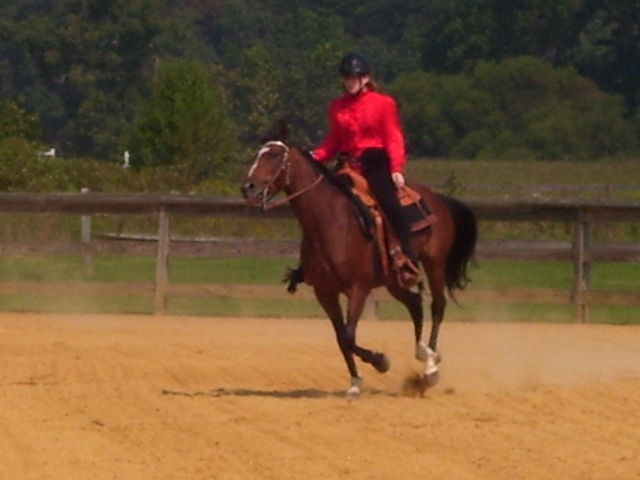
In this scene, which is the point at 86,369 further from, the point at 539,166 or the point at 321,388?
the point at 539,166

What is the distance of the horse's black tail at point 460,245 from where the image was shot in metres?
14.3

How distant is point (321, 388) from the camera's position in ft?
43.9

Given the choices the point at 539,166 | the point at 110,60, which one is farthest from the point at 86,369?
the point at 110,60

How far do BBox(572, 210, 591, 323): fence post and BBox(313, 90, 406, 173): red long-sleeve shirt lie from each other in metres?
6.91

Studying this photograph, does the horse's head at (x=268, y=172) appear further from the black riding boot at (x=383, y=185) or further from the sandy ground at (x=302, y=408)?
the sandy ground at (x=302, y=408)

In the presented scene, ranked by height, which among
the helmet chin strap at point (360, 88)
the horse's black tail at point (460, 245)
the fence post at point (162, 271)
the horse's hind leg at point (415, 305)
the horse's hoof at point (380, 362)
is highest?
the helmet chin strap at point (360, 88)

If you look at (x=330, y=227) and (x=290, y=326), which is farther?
(x=290, y=326)

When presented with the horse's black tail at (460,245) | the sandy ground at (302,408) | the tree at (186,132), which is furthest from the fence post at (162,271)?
the tree at (186,132)

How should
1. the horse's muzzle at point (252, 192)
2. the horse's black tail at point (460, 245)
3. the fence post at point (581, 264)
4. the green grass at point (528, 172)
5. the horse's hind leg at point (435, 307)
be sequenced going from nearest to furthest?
the horse's muzzle at point (252, 192) < the horse's hind leg at point (435, 307) < the horse's black tail at point (460, 245) < the fence post at point (581, 264) < the green grass at point (528, 172)

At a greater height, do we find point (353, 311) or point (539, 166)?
point (353, 311)

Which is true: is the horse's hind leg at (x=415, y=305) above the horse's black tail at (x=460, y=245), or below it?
below

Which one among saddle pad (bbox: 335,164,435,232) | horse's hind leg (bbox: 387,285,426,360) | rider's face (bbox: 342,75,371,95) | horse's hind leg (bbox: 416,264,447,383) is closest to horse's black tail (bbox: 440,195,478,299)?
horse's hind leg (bbox: 416,264,447,383)

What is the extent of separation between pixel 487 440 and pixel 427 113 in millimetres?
57273

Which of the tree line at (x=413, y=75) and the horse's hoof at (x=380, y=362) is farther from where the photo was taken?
the tree line at (x=413, y=75)
